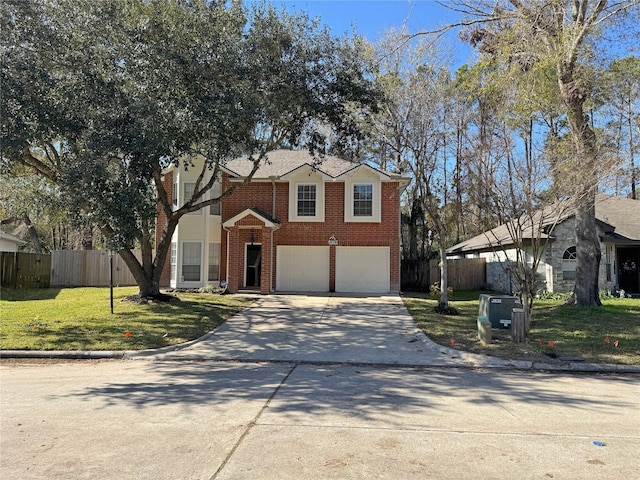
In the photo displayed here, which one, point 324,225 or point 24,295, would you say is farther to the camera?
point 324,225

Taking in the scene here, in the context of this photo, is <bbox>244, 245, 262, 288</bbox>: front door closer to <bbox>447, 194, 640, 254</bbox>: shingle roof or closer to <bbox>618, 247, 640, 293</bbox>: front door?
<bbox>447, 194, 640, 254</bbox>: shingle roof

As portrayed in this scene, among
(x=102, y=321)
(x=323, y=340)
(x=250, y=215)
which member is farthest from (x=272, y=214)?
(x=323, y=340)

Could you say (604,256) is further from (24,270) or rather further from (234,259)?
Result: (24,270)

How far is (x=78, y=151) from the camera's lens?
11.6 metres

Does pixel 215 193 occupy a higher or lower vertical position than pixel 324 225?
higher

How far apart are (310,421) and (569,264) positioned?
19112 mm

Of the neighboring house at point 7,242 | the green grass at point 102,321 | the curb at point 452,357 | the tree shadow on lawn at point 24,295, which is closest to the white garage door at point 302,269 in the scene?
the green grass at point 102,321

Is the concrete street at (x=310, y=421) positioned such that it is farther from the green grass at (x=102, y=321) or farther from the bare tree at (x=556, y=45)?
the bare tree at (x=556, y=45)

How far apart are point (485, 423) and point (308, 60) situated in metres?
11.0

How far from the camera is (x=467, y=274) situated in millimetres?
26781

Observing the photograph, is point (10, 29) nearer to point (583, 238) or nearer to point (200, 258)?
point (200, 258)

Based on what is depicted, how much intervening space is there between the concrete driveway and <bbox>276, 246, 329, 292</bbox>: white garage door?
15.5ft

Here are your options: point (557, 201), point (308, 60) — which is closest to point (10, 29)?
point (308, 60)

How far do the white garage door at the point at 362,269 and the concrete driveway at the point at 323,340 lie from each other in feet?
14.6
